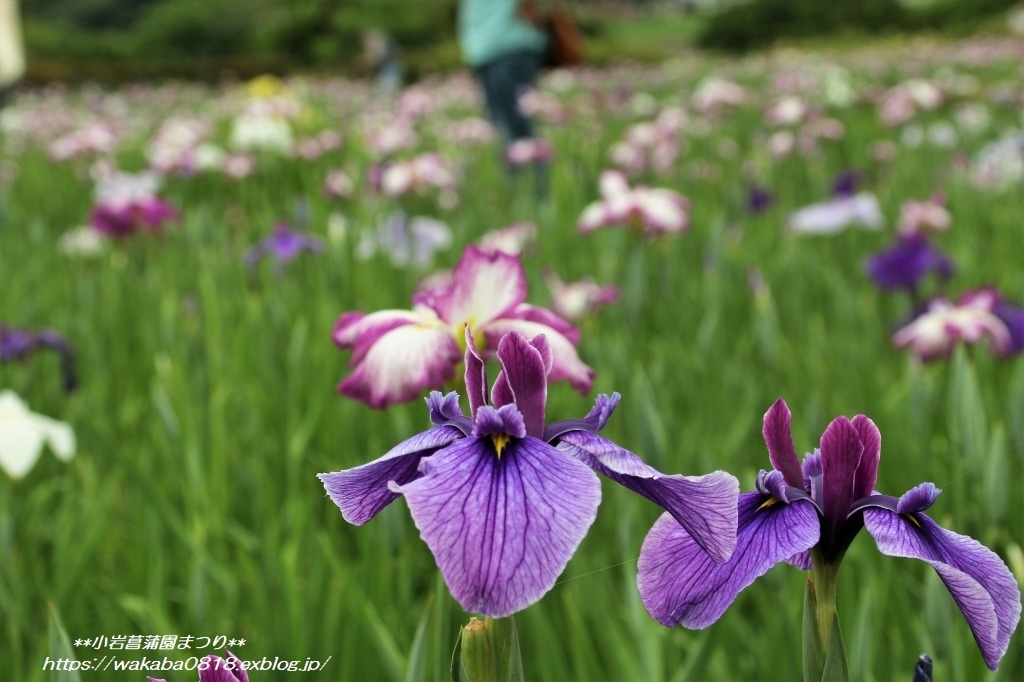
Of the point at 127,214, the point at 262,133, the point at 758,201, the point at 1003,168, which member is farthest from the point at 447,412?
the point at 262,133

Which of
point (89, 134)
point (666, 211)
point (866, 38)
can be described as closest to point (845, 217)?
point (666, 211)

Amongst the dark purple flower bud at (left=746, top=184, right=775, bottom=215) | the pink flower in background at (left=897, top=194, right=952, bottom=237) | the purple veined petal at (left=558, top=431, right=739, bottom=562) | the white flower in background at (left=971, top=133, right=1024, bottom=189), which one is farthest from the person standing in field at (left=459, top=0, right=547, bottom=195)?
the purple veined petal at (left=558, top=431, right=739, bottom=562)

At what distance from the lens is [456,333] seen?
0.95 m

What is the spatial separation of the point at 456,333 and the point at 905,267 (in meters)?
1.89

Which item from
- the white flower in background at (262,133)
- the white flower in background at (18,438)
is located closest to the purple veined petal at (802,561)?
the white flower in background at (18,438)

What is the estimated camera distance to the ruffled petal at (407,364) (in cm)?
92

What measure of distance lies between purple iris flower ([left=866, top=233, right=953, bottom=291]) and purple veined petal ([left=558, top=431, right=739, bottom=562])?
7.22ft

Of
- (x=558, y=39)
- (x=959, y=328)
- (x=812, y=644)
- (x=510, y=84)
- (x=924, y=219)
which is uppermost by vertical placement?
(x=812, y=644)

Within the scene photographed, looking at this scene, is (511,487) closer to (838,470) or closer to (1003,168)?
(838,470)

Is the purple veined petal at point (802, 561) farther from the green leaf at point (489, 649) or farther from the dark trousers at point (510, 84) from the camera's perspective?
the dark trousers at point (510, 84)

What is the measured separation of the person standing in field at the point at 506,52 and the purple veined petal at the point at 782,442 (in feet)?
16.3

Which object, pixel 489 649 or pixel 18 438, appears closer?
pixel 489 649

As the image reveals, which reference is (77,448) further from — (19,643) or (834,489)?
(834,489)

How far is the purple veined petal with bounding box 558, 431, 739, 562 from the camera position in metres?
0.44
